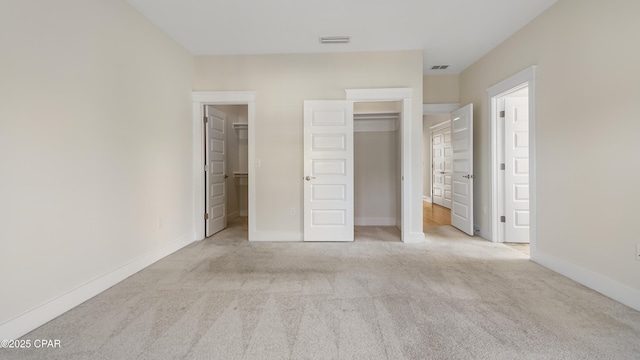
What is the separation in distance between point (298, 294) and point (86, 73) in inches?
102

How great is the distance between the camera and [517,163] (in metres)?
3.67

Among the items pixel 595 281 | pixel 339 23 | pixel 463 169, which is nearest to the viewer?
pixel 595 281

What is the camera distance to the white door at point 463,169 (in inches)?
162

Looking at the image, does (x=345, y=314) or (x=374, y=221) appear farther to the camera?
(x=374, y=221)

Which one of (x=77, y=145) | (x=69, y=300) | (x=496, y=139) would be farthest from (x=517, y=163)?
(x=69, y=300)

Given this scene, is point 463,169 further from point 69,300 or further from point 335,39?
point 69,300

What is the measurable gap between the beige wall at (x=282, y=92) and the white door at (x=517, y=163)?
131cm

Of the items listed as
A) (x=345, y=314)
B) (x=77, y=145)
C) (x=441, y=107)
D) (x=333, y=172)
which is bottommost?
(x=345, y=314)

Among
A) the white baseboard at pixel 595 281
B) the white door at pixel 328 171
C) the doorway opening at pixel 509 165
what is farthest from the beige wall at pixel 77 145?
the doorway opening at pixel 509 165

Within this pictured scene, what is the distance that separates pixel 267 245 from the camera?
12.1 feet

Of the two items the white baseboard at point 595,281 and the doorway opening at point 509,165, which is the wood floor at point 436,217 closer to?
the doorway opening at point 509,165

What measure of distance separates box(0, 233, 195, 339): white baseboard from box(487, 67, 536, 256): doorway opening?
455 centimetres

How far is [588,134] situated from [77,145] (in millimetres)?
4416

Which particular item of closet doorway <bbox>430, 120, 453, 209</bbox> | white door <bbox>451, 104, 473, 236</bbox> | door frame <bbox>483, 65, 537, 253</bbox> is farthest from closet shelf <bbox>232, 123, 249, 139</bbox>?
closet doorway <bbox>430, 120, 453, 209</bbox>
